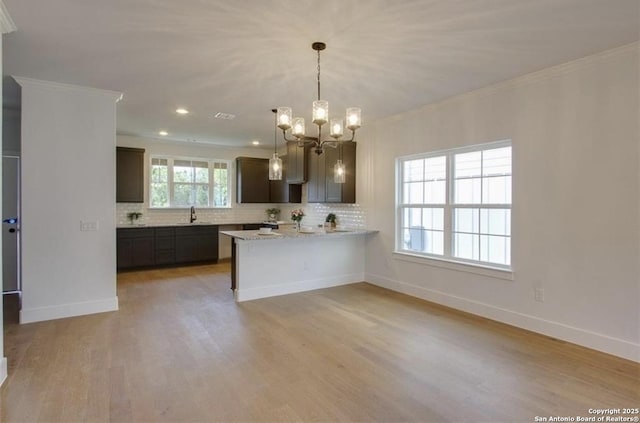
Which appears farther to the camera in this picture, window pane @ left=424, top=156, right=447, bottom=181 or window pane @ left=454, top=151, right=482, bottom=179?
window pane @ left=424, top=156, right=447, bottom=181

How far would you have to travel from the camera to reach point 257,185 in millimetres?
7840

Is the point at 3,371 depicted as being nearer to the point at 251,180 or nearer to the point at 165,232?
the point at 165,232

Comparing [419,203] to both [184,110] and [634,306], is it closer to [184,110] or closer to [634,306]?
[634,306]

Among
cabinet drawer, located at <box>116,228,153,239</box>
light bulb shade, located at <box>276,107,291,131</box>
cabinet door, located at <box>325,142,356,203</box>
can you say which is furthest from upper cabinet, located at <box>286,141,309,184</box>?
light bulb shade, located at <box>276,107,291,131</box>

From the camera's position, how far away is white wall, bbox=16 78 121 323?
373cm

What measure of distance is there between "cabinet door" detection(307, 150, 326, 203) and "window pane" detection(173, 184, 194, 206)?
2777 mm

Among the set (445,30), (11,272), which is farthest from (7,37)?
(11,272)

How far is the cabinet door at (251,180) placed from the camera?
770cm

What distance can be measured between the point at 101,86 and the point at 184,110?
111cm

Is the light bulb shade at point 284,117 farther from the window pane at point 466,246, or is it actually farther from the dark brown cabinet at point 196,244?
the dark brown cabinet at point 196,244

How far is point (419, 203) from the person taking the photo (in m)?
4.91

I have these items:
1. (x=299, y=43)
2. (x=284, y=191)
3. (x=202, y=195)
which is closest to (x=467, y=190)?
(x=299, y=43)

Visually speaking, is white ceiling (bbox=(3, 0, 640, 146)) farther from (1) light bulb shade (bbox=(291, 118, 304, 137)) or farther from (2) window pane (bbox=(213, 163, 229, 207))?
(2) window pane (bbox=(213, 163, 229, 207))

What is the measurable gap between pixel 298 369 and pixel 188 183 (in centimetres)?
579
